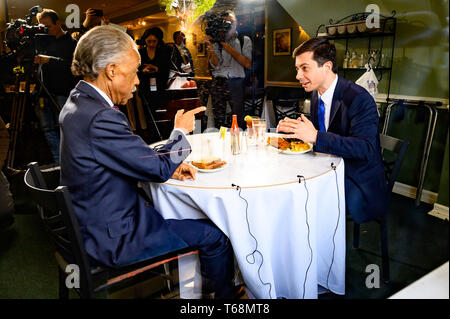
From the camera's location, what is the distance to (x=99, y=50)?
1.26 meters

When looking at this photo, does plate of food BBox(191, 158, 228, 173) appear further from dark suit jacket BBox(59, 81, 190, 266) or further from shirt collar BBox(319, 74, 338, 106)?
shirt collar BBox(319, 74, 338, 106)

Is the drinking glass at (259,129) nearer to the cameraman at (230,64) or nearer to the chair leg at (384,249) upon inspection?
the chair leg at (384,249)

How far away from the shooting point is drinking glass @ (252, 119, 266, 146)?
6.41 feet

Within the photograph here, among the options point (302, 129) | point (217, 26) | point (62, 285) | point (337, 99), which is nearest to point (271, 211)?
point (302, 129)

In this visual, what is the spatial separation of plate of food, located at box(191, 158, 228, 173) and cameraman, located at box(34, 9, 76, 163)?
8.59 feet

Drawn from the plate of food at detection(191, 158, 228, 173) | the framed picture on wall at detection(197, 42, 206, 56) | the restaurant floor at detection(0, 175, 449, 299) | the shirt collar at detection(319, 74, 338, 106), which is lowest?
the restaurant floor at detection(0, 175, 449, 299)

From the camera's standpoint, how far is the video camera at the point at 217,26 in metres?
Answer: 4.14

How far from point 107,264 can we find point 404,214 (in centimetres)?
239

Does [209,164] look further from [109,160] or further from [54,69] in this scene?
[54,69]

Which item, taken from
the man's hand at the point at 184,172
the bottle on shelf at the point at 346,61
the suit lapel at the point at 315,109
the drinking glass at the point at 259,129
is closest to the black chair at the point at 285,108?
the bottle on shelf at the point at 346,61

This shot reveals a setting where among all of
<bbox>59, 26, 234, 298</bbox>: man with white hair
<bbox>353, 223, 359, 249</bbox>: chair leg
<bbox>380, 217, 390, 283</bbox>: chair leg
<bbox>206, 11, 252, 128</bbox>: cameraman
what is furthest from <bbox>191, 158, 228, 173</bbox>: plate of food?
<bbox>206, 11, 252, 128</bbox>: cameraman

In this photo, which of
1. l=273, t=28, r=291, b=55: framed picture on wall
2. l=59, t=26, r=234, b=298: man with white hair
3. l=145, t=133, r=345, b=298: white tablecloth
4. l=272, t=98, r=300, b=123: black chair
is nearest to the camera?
l=59, t=26, r=234, b=298: man with white hair

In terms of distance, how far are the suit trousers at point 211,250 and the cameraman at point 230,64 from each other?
3001 millimetres

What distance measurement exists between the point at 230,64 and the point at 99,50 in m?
3.11
